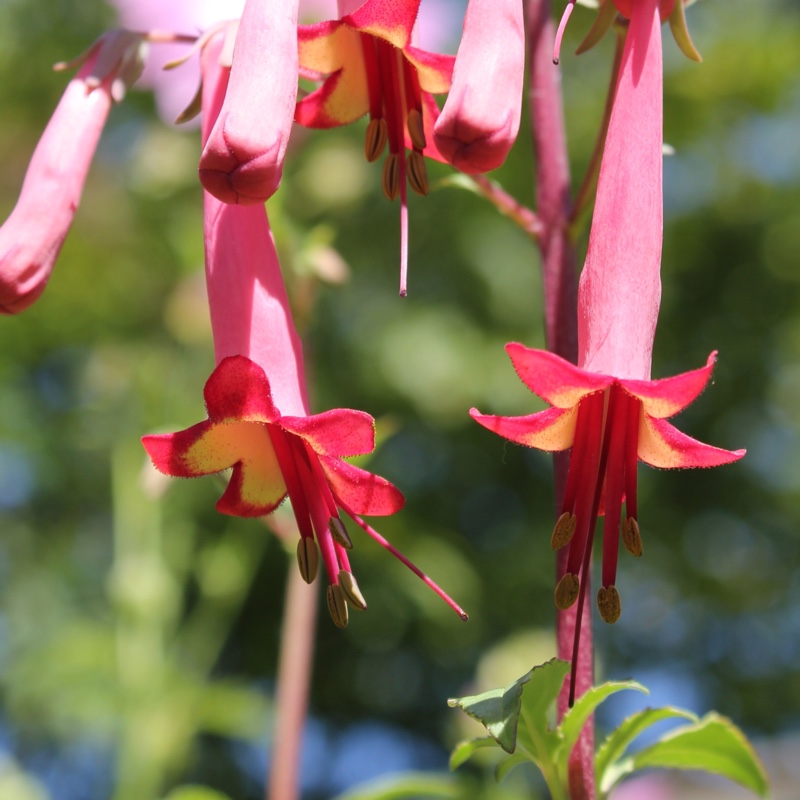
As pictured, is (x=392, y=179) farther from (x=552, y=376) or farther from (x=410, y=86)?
(x=552, y=376)

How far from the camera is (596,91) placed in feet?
9.11

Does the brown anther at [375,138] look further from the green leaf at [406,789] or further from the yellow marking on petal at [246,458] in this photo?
the green leaf at [406,789]

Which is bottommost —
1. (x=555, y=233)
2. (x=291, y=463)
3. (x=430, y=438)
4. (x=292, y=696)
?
(x=430, y=438)

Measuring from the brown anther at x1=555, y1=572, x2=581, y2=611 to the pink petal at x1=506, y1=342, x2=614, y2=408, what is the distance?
0.09m

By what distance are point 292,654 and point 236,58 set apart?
67cm

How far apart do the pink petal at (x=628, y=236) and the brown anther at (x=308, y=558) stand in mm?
199

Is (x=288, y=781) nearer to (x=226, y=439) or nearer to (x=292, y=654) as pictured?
(x=292, y=654)

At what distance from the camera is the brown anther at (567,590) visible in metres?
0.57

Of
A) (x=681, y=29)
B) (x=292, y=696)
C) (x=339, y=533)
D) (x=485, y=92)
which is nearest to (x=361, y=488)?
(x=339, y=533)

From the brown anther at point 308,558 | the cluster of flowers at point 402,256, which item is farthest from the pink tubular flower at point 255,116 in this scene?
the brown anther at point 308,558

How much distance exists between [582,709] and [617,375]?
0.18 m

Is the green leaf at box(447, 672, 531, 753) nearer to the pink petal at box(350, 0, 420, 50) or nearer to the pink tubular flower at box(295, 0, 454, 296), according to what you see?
the pink tubular flower at box(295, 0, 454, 296)

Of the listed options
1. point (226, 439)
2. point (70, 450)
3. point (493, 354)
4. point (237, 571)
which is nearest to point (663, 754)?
point (226, 439)

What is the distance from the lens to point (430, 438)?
2682 millimetres
